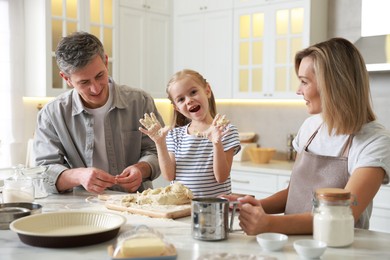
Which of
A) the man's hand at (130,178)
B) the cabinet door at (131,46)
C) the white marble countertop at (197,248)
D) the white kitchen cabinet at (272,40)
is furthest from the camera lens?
the cabinet door at (131,46)

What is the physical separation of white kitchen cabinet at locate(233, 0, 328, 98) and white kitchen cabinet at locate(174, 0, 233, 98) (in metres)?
0.09

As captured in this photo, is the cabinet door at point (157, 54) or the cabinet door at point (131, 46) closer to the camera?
the cabinet door at point (131, 46)

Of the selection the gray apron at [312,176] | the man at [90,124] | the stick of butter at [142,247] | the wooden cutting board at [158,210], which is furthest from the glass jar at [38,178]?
the gray apron at [312,176]

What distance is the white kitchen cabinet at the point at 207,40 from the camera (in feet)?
15.9

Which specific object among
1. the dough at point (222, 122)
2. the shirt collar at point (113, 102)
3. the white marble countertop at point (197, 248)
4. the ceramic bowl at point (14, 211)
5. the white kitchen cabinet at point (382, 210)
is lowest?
the white kitchen cabinet at point (382, 210)

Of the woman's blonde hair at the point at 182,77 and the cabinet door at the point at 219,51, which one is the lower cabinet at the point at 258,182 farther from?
the woman's blonde hair at the point at 182,77

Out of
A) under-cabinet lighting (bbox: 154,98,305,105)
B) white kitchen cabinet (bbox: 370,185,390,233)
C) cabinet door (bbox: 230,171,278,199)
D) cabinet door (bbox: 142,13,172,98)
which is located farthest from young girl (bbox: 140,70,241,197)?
cabinet door (bbox: 142,13,172,98)

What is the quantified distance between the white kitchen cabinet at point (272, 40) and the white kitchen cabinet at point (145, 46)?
819mm

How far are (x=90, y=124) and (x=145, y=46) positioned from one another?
2618 millimetres

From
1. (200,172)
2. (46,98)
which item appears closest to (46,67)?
(46,98)

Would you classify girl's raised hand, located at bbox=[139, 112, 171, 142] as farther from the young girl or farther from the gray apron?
the gray apron

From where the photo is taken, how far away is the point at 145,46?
199 inches

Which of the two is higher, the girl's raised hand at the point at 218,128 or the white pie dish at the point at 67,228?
the girl's raised hand at the point at 218,128

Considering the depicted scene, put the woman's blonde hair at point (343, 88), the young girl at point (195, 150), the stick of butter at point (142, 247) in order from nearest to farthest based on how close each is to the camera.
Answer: the stick of butter at point (142, 247)
the woman's blonde hair at point (343, 88)
the young girl at point (195, 150)
